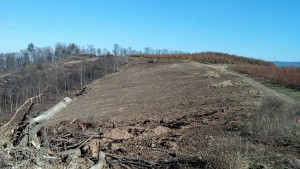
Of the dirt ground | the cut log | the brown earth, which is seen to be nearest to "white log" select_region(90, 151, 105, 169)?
the brown earth

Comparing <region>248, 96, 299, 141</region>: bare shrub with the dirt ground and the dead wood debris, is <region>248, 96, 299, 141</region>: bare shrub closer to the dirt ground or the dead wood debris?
the dirt ground

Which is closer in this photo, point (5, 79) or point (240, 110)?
point (240, 110)

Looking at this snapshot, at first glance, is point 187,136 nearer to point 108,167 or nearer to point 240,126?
point 240,126

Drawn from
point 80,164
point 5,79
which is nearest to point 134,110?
point 80,164

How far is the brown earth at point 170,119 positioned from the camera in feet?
27.5

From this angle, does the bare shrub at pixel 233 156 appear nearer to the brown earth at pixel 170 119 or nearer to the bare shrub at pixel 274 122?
the brown earth at pixel 170 119

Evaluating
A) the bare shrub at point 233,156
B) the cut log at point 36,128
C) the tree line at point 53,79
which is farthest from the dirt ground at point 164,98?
the tree line at point 53,79

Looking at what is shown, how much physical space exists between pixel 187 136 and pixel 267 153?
2.42 m

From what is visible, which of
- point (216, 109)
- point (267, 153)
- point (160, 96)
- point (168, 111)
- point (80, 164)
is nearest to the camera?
point (80, 164)

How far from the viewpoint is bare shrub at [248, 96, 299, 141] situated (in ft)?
27.8

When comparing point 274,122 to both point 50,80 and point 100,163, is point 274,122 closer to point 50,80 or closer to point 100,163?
point 100,163

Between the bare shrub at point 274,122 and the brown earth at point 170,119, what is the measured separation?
52 cm

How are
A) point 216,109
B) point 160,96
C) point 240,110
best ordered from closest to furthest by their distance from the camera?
1. point 240,110
2. point 216,109
3. point 160,96

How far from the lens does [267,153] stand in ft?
24.1
